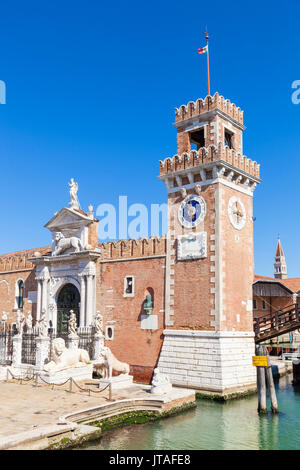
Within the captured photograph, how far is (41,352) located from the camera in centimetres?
2062

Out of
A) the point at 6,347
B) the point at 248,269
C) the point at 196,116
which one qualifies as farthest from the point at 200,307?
the point at 6,347

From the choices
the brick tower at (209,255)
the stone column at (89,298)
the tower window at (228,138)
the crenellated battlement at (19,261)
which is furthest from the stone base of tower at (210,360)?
the crenellated battlement at (19,261)

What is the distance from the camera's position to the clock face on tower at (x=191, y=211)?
21.1 meters

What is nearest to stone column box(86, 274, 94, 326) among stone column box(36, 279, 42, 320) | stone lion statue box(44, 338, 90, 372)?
stone lion statue box(44, 338, 90, 372)

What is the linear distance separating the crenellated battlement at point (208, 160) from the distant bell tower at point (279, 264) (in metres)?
56.2

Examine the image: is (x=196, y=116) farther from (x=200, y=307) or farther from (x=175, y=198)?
(x=200, y=307)

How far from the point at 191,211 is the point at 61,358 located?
9214mm

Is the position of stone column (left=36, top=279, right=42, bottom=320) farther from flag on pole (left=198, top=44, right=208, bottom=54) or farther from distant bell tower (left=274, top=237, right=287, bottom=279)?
distant bell tower (left=274, top=237, right=287, bottom=279)

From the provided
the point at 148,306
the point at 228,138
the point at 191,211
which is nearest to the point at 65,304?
the point at 148,306

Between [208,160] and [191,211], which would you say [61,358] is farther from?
[208,160]

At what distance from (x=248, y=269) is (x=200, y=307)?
12.4 feet

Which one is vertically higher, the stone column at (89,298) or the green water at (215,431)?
the stone column at (89,298)

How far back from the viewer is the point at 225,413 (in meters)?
16.7

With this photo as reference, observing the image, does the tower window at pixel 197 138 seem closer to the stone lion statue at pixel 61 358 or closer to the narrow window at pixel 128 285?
the narrow window at pixel 128 285
